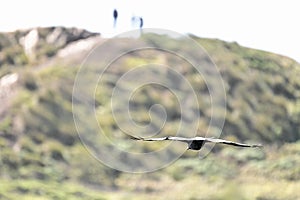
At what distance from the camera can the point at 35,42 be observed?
141m

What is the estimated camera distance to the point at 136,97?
131m

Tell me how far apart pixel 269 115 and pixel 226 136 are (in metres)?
12.5

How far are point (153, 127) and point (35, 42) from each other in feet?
96.4

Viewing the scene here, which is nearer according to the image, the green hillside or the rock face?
the green hillside

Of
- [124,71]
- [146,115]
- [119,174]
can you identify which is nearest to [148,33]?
[124,71]

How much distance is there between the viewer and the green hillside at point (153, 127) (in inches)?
4193

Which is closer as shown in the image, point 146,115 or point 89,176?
point 89,176

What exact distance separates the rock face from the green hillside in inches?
7.6

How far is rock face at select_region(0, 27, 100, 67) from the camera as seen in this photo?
453 feet

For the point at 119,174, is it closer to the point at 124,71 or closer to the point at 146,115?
the point at 146,115

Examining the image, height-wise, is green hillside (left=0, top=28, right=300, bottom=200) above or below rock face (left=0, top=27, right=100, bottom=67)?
below

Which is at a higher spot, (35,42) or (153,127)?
(35,42)

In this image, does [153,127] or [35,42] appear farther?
[35,42]

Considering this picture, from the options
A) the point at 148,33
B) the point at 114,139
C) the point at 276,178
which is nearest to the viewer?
the point at 276,178
